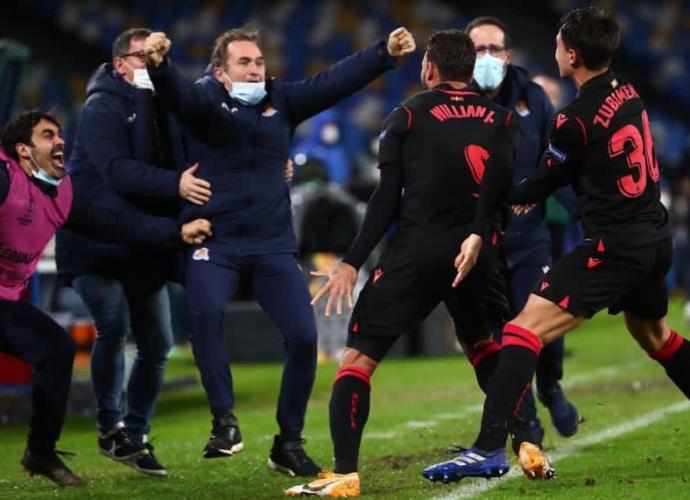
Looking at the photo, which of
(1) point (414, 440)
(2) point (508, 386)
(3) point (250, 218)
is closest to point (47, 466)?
(3) point (250, 218)

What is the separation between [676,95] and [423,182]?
18.9 m

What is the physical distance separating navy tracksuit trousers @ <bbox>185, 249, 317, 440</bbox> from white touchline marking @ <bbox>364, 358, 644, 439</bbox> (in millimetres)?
1956

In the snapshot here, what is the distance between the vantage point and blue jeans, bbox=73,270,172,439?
25.9 feet

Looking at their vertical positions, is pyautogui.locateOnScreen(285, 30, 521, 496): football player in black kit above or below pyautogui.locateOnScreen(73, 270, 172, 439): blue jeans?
above

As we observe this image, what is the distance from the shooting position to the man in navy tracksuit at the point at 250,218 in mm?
7125

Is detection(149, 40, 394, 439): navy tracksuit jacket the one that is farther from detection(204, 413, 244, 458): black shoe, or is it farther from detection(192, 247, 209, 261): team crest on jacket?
detection(204, 413, 244, 458): black shoe

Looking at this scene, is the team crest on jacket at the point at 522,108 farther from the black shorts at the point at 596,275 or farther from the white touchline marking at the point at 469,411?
the white touchline marking at the point at 469,411

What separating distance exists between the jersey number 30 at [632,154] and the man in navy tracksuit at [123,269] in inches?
93.8

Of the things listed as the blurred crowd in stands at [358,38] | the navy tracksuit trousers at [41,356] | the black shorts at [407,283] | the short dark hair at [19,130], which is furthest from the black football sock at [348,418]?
the blurred crowd in stands at [358,38]

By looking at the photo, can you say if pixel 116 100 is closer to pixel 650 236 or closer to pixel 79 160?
pixel 79 160

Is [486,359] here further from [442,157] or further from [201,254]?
[201,254]

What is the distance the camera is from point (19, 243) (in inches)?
276

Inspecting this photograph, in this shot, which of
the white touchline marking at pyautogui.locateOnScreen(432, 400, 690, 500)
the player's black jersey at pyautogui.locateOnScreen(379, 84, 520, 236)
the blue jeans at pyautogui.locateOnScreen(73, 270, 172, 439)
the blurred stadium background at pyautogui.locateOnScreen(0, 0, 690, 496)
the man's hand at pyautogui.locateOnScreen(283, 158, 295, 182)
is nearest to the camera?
the player's black jersey at pyautogui.locateOnScreen(379, 84, 520, 236)

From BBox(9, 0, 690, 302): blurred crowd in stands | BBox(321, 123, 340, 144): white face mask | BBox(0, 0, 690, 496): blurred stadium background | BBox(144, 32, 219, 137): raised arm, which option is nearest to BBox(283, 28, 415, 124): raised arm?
BBox(144, 32, 219, 137): raised arm
